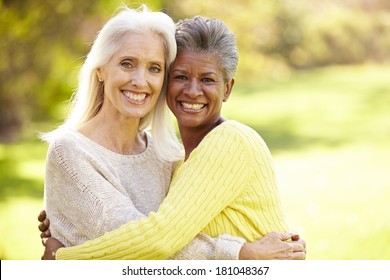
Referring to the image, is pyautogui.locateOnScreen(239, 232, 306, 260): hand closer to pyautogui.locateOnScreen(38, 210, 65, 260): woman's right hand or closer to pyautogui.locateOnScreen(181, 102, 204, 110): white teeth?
pyautogui.locateOnScreen(181, 102, 204, 110): white teeth

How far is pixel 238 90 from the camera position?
19.0m

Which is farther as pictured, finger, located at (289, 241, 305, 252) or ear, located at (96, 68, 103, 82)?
ear, located at (96, 68, 103, 82)

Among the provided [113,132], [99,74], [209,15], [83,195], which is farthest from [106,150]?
[209,15]

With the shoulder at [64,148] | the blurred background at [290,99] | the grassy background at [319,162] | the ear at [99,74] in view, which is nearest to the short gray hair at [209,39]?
the ear at [99,74]

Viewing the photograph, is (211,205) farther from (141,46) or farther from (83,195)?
(141,46)

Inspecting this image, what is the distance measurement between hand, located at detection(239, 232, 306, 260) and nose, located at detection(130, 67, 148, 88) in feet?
2.81

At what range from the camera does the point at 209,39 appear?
3.11 meters

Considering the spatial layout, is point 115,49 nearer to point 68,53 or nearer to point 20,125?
point 68,53

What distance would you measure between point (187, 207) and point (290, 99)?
584 inches

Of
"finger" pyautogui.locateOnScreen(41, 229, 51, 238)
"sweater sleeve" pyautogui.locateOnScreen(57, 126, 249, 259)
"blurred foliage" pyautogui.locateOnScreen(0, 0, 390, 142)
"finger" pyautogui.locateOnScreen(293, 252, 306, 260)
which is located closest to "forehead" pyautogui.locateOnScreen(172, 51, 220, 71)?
"sweater sleeve" pyautogui.locateOnScreen(57, 126, 249, 259)

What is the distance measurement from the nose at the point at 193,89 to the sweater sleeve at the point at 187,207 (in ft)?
0.81

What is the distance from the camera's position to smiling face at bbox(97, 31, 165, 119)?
3.11m
